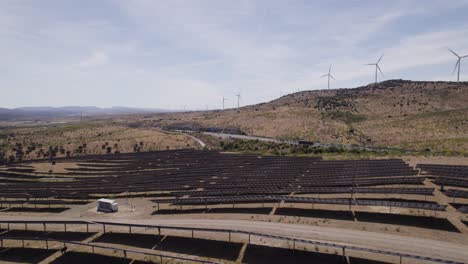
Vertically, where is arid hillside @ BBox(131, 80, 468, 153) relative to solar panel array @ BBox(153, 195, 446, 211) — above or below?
above

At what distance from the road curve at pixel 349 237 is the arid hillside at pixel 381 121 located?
61266 millimetres

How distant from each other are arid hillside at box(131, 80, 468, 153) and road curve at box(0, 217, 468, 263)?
61266 millimetres

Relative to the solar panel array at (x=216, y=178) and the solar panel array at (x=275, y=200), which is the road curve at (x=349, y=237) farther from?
the solar panel array at (x=216, y=178)

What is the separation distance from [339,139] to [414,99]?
80.2 meters

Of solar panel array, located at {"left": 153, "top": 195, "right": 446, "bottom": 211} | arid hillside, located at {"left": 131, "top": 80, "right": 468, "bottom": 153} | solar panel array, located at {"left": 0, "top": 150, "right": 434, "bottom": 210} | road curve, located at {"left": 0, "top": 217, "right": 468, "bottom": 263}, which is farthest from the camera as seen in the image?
arid hillside, located at {"left": 131, "top": 80, "right": 468, "bottom": 153}

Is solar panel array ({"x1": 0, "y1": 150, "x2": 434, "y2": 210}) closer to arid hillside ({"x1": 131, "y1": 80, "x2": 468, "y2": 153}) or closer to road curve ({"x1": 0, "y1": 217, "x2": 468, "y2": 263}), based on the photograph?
road curve ({"x1": 0, "y1": 217, "x2": 468, "y2": 263})

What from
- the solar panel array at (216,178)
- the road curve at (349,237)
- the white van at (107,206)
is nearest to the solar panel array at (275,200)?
the solar panel array at (216,178)

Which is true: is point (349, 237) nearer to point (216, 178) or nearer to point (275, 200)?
point (275, 200)

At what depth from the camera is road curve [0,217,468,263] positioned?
27922mm

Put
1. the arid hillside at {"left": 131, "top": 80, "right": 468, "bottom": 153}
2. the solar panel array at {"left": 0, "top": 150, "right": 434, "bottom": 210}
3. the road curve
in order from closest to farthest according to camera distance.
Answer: the road curve → the solar panel array at {"left": 0, "top": 150, "right": 434, "bottom": 210} → the arid hillside at {"left": 131, "top": 80, "right": 468, "bottom": 153}

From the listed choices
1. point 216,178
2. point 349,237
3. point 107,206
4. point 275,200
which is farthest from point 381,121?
point 107,206

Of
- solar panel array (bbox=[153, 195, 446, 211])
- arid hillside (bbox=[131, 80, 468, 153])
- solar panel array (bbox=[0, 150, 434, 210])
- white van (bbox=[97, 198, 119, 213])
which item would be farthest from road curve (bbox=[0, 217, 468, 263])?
arid hillside (bbox=[131, 80, 468, 153])

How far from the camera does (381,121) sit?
135 meters

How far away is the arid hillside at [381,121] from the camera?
10594 cm
